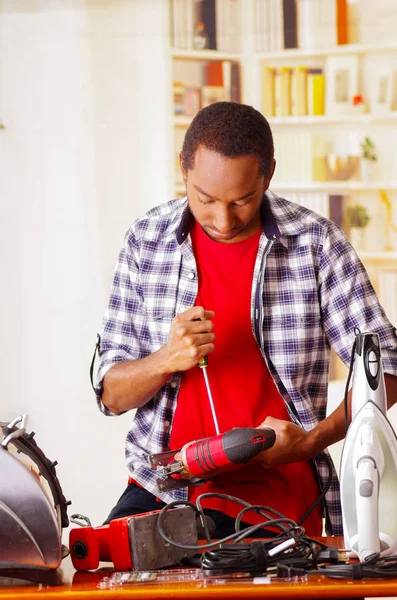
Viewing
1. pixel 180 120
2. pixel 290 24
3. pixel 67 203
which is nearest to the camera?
pixel 67 203

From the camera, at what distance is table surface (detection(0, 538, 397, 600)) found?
1162mm

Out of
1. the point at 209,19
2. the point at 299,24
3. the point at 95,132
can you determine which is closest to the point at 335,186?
the point at 299,24

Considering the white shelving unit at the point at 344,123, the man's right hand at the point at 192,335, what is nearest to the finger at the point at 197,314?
the man's right hand at the point at 192,335

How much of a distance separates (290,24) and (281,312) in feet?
9.40

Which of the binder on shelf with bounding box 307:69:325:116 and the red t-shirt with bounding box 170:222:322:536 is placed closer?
the red t-shirt with bounding box 170:222:322:536

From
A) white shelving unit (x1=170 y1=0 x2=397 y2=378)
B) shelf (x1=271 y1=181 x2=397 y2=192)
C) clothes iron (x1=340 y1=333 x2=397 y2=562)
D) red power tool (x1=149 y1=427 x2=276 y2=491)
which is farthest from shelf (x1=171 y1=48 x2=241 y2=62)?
clothes iron (x1=340 y1=333 x2=397 y2=562)

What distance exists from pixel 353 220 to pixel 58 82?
63.2 inches

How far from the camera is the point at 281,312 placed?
74.0 inches

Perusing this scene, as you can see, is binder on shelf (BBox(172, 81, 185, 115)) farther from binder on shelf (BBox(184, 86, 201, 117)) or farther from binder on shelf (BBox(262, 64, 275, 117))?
binder on shelf (BBox(262, 64, 275, 117))

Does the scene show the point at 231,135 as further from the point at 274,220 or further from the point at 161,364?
the point at 161,364

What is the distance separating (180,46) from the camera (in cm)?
429

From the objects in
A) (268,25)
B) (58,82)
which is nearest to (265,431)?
(58,82)

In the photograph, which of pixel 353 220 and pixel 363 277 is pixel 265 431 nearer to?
pixel 363 277

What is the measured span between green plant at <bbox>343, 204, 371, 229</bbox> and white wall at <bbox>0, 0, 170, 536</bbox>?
1.05 meters
